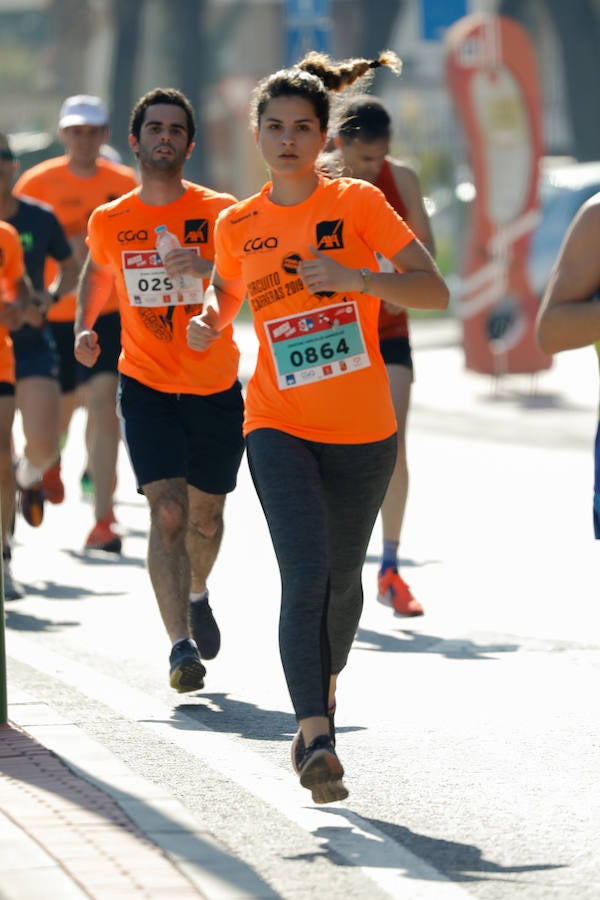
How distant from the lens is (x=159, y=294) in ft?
24.4

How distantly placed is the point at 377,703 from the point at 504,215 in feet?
44.7

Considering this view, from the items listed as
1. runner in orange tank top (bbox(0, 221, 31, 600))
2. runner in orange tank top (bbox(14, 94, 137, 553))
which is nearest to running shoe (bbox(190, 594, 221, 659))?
runner in orange tank top (bbox(0, 221, 31, 600))

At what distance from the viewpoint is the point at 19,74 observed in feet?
230

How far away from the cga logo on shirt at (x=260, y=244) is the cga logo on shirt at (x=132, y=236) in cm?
177

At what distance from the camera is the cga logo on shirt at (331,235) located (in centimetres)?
573

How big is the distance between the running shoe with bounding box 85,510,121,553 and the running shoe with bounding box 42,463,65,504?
0.61m

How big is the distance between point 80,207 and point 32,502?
164cm

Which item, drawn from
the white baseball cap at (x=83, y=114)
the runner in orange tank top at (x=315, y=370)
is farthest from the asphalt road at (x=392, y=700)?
the white baseball cap at (x=83, y=114)

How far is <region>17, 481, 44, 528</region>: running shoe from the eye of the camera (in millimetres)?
10922

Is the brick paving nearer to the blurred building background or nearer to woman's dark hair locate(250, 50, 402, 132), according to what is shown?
woman's dark hair locate(250, 50, 402, 132)

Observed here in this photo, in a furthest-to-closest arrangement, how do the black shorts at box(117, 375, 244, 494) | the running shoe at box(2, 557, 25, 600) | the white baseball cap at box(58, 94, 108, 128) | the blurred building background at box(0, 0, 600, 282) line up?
the blurred building background at box(0, 0, 600, 282) → the white baseball cap at box(58, 94, 108, 128) → the running shoe at box(2, 557, 25, 600) → the black shorts at box(117, 375, 244, 494)

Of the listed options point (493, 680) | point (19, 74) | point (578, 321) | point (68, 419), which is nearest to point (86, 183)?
point (68, 419)

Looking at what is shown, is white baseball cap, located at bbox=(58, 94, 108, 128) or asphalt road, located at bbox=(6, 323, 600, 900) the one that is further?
white baseball cap, located at bbox=(58, 94, 108, 128)

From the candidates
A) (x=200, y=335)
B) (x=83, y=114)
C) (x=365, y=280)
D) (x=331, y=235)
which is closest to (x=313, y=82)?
(x=331, y=235)
